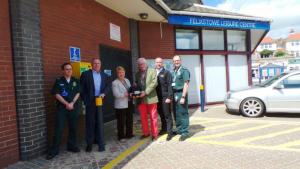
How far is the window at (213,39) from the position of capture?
1337 centimetres

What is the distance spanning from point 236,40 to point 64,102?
34.1 feet

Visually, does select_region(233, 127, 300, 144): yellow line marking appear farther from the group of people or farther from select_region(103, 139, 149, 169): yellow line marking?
select_region(103, 139, 149, 169): yellow line marking

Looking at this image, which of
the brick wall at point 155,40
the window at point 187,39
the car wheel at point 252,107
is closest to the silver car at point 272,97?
the car wheel at point 252,107

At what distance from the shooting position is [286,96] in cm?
930

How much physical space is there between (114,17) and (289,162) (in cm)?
683

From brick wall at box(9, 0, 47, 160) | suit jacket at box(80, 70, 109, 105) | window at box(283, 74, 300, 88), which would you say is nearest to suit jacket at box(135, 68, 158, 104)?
suit jacket at box(80, 70, 109, 105)

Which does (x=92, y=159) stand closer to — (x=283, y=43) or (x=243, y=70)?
(x=243, y=70)

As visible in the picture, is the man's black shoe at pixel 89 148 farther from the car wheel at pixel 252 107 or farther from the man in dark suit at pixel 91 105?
the car wheel at pixel 252 107

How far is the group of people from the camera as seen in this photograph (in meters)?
5.98

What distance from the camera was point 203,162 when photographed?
5215 millimetres

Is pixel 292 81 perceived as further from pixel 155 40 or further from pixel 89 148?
pixel 89 148

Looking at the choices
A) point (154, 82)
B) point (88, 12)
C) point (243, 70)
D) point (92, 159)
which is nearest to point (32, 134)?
point (92, 159)

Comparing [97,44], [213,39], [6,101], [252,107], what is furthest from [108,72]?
[213,39]

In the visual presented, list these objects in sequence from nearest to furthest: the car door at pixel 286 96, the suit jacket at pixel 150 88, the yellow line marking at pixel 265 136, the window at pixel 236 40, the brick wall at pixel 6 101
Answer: the brick wall at pixel 6 101 → the yellow line marking at pixel 265 136 → the suit jacket at pixel 150 88 → the car door at pixel 286 96 → the window at pixel 236 40
